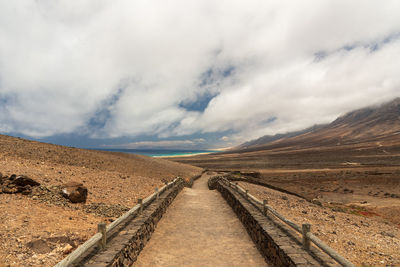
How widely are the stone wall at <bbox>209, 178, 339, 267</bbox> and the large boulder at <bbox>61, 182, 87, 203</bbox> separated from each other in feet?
28.5

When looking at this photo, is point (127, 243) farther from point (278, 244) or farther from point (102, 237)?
point (278, 244)

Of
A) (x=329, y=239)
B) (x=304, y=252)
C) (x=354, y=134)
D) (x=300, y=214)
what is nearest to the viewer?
(x=304, y=252)

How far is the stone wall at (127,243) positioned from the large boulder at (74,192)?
3707mm

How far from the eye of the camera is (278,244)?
20.8 feet

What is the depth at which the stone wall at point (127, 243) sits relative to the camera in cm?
544

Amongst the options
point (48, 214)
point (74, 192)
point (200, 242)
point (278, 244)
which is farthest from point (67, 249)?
point (278, 244)

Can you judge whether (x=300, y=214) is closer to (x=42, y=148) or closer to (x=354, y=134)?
(x=42, y=148)

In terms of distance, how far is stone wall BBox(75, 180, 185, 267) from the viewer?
5438 mm

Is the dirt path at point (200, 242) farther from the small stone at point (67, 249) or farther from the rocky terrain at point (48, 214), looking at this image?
the rocky terrain at point (48, 214)

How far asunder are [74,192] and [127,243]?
19.5 feet

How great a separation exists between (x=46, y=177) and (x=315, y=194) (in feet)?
109

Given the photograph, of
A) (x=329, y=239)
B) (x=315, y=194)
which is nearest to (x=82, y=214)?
(x=329, y=239)

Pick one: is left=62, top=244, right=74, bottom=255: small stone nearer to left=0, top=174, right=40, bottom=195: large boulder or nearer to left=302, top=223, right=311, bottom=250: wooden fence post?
left=0, top=174, right=40, bottom=195: large boulder

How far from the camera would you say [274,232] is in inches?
288
